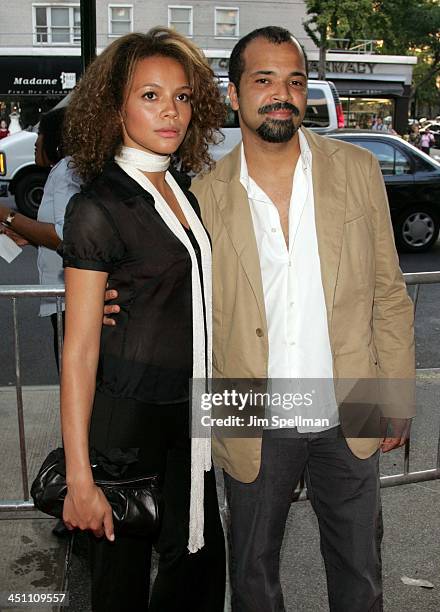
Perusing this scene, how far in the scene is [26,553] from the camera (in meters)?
3.57

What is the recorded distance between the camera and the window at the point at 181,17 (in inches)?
1405

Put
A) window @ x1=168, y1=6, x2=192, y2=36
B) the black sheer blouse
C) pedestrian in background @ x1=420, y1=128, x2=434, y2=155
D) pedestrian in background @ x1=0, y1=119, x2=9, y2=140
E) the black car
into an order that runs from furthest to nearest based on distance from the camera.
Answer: window @ x1=168, y1=6, x2=192, y2=36
pedestrian in background @ x1=420, y1=128, x2=434, y2=155
pedestrian in background @ x1=0, y1=119, x2=9, y2=140
the black car
the black sheer blouse

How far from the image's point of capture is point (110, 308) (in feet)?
6.93

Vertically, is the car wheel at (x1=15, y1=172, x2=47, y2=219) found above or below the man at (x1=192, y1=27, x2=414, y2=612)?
below

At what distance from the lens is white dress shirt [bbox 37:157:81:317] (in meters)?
3.77

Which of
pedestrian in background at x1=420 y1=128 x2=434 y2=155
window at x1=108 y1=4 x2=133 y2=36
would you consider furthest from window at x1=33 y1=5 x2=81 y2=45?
pedestrian in background at x1=420 y1=128 x2=434 y2=155

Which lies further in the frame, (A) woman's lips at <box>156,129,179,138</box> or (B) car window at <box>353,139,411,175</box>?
(B) car window at <box>353,139,411,175</box>

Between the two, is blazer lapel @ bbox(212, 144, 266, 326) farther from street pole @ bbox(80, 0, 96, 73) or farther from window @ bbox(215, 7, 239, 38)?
window @ bbox(215, 7, 239, 38)

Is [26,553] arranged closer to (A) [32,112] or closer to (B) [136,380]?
(B) [136,380]

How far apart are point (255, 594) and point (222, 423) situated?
1.79 ft

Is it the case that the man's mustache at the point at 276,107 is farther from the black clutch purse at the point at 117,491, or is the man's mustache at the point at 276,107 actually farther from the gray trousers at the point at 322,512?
the black clutch purse at the point at 117,491

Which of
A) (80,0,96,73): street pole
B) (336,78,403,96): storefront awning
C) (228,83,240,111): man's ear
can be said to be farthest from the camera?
(336,78,403,96): storefront awning

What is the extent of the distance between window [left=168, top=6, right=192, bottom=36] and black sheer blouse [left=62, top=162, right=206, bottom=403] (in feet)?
117

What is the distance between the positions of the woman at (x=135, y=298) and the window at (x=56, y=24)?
3402 centimetres
